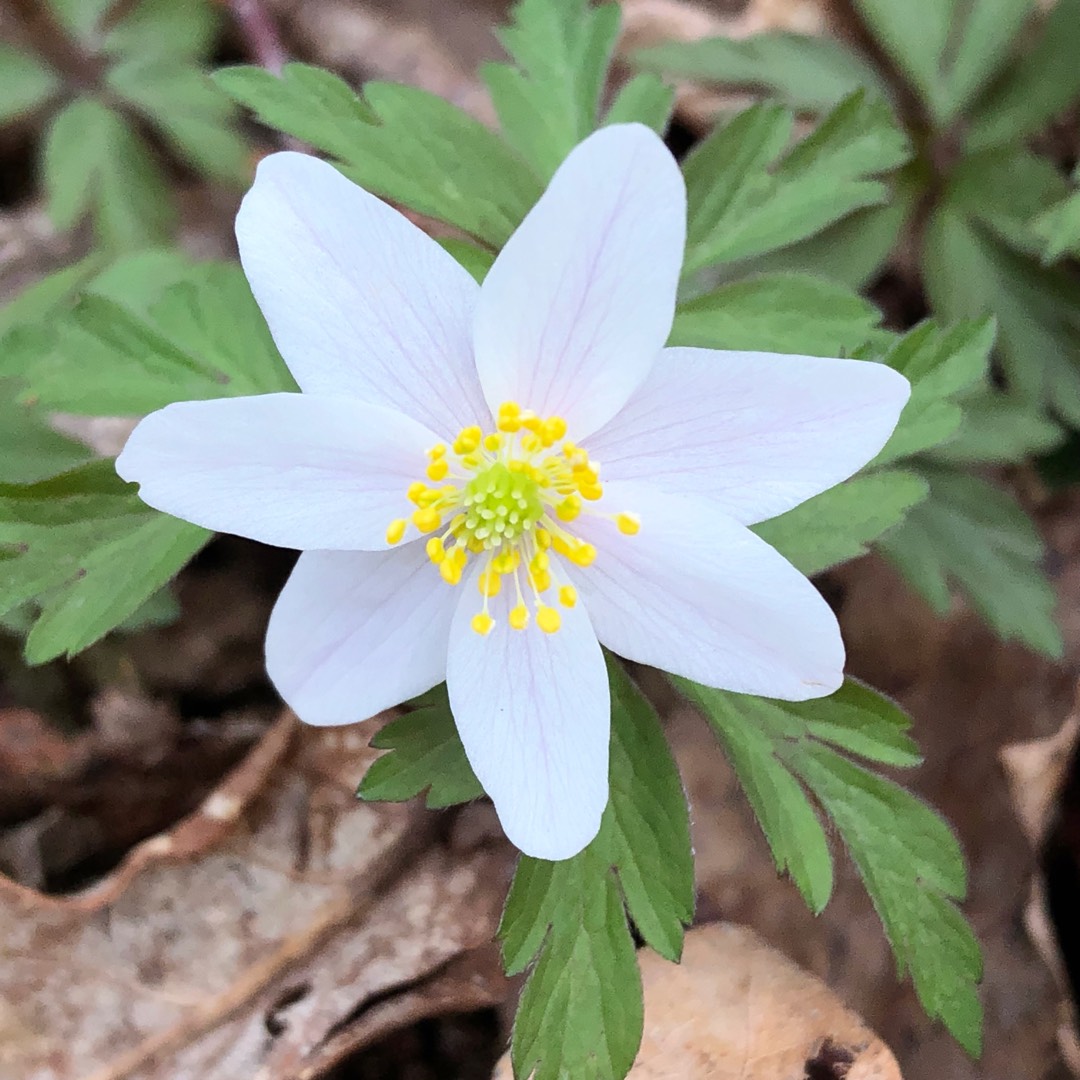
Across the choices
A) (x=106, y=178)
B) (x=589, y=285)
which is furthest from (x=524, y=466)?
(x=106, y=178)

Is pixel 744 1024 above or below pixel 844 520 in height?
below

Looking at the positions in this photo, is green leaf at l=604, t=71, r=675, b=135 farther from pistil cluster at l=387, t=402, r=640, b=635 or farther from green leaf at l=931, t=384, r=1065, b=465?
green leaf at l=931, t=384, r=1065, b=465

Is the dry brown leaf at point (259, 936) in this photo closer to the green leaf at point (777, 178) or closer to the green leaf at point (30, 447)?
the green leaf at point (30, 447)

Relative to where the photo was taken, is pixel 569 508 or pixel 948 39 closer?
pixel 569 508

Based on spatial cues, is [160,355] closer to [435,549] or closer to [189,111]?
[435,549]

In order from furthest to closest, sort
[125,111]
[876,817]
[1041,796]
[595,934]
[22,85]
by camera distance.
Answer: [125,111] → [22,85] → [1041,796] → [876,817] → [595,934]

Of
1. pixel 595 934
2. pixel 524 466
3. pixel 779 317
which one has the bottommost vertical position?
pixel 595 934

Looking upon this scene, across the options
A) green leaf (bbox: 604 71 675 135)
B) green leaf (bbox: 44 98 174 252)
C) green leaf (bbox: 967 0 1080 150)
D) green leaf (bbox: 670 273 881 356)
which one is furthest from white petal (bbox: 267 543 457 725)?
green leaf (bbox: 967 0 1080 150)
